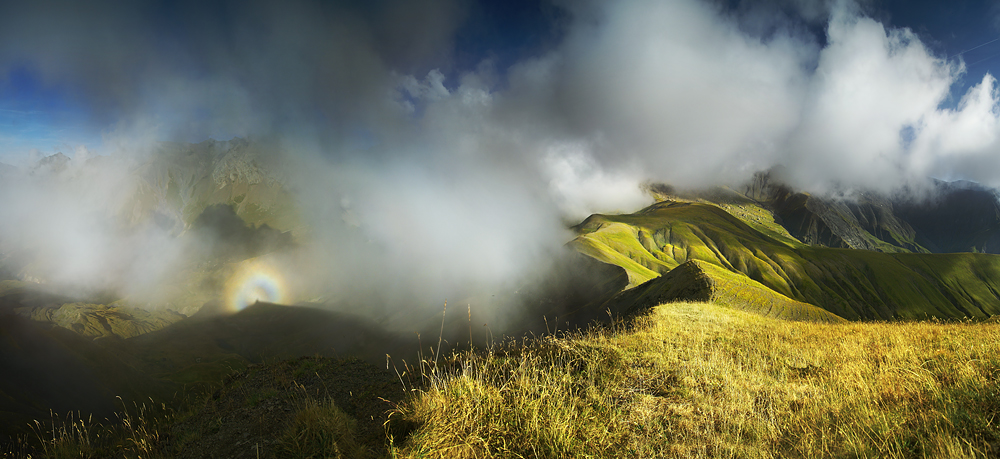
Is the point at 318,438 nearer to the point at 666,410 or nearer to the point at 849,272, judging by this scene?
the point at 666,410

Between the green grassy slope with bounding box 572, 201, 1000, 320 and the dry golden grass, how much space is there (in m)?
104

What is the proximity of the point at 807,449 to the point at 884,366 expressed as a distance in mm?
3756

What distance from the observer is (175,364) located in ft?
287

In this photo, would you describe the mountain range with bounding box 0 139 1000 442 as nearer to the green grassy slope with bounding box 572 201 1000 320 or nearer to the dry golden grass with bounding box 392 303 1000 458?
the green grassy slope with bounding box 572 201 1000 320

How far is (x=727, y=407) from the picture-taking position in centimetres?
514

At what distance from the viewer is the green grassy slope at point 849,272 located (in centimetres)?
13262

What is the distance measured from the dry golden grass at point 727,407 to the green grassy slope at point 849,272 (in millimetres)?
104130

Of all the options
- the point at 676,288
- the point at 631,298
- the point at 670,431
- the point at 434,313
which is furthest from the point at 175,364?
the point at 670,431

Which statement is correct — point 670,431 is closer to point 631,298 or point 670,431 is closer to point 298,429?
point 298,429

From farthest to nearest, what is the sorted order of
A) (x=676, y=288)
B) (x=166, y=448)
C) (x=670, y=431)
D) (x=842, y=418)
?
(x=676, y=288), (x=166, y=448), (x=670, y=431), (x=842, y=418)

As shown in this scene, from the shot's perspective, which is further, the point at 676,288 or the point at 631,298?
the point at 631,298

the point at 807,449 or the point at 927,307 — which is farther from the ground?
the point at 807,449

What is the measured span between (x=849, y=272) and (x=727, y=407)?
204 meters

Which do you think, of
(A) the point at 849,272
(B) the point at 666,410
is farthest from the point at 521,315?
(A) the point at 849,272
